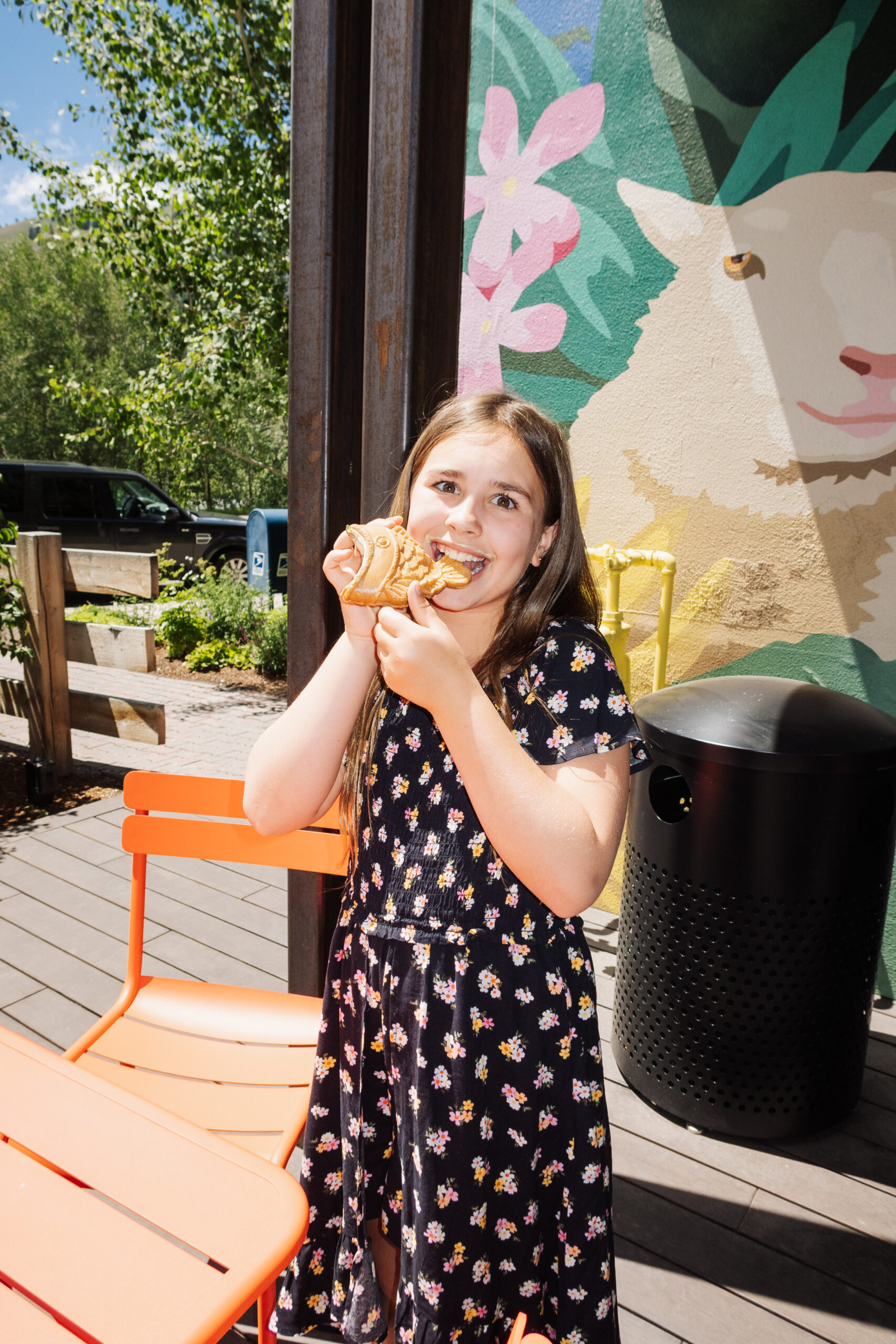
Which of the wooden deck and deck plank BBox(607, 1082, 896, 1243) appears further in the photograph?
deck plank BBox(607, 1082, 896, 1243)

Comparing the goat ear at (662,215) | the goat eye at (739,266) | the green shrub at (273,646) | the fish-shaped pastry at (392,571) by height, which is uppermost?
the goat ear at (662,215)

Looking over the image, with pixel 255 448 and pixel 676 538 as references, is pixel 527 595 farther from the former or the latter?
pixel 255 448

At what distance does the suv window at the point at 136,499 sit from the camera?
11.6 m

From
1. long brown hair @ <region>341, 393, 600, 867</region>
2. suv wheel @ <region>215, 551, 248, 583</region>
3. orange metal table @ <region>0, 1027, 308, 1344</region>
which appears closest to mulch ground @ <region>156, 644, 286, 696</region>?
suv wheel @ <region>215, 551, 248, 583</region>

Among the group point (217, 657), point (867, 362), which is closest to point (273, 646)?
point (217, 657)

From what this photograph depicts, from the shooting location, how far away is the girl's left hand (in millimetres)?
1178

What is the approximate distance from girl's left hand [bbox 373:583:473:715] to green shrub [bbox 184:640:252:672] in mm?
7905

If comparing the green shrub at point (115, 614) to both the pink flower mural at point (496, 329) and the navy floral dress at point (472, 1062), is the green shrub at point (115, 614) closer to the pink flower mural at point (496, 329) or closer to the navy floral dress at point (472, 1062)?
the pink flower mural at point (496, 329)

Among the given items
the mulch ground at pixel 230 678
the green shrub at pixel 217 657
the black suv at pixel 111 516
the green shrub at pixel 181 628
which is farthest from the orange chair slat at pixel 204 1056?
the black suv at pixel 111 516

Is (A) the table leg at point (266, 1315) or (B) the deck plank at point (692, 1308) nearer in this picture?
(A) the table leg at point (266, 1315)

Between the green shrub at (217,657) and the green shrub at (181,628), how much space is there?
22cm

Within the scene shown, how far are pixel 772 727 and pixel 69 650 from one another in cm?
425

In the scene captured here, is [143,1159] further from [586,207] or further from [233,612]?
[233,612]

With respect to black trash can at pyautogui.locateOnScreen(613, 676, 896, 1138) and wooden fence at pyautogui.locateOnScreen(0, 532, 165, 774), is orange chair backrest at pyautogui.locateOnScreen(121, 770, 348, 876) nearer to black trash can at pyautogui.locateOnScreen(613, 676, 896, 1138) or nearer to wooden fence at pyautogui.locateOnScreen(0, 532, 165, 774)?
black trash can at pyautogui.locateOnScreen(613, 676, 896, 1138)
